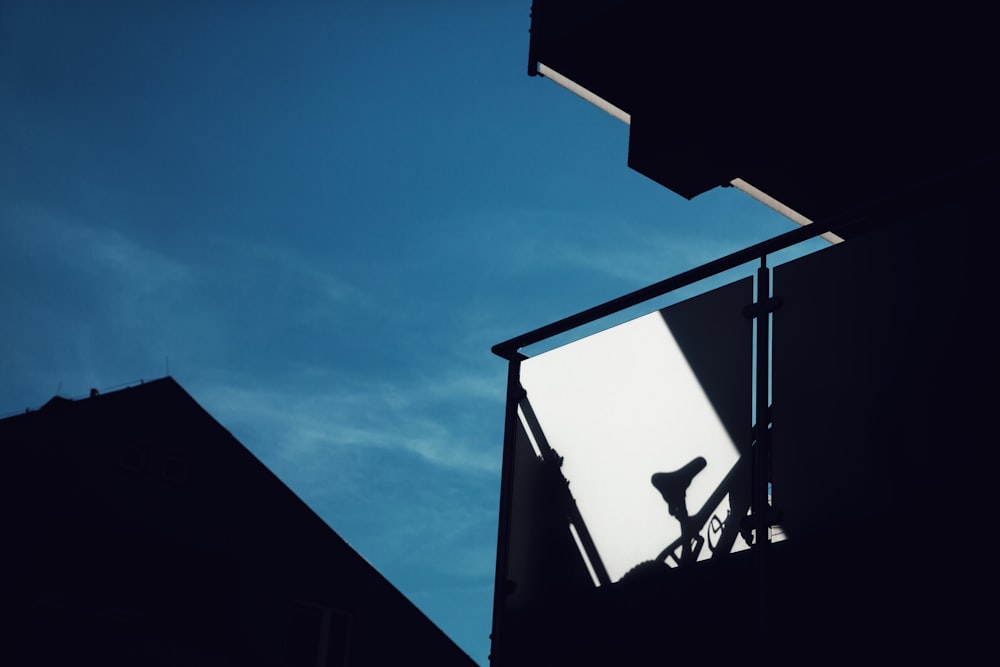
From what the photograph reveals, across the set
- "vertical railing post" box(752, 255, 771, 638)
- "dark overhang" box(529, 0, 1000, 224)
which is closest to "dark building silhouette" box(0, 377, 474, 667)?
"dark overhang" box(529, 0, 1000, 224)

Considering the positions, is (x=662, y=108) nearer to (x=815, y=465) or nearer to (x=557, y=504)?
(x=557, y=504)

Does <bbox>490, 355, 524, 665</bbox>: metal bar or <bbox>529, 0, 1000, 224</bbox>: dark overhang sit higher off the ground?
<bbox>529, 0, 1000, 224</bbox>: dark overhang

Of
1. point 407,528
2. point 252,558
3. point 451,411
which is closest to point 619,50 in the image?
point 252,558

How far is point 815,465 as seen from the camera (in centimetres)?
327

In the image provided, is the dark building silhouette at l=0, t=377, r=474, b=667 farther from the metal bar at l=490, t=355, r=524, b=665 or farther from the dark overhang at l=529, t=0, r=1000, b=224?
the metal bar at l=490, t=355, r=524, b=665

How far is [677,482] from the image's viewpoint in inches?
141

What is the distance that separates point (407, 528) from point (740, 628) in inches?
6091

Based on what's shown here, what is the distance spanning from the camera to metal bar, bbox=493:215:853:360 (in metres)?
3.57

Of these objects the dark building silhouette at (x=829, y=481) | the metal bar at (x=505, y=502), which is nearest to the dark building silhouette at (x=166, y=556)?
the metal bar at (x=505, y=502)

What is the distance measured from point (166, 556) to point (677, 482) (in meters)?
14.8

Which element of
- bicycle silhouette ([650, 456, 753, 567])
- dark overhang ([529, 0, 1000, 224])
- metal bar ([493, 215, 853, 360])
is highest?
dark overhang ([529, 0, 1000, 224])

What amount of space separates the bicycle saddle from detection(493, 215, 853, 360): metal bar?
2.08 feet

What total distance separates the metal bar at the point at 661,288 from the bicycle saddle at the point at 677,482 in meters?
0.63

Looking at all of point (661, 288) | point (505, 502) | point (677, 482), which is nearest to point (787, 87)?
point (661, 288)
